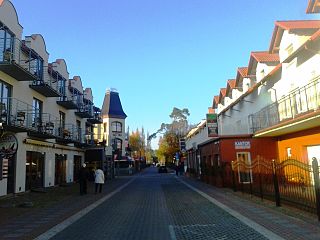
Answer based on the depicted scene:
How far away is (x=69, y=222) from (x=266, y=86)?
17278mm

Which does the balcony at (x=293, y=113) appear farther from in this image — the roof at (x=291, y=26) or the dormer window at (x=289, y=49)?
the roof at (x=291, y=26)

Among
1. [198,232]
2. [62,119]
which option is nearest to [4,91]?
[62,119]

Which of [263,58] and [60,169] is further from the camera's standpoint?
[60,169]

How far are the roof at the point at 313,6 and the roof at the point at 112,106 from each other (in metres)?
49.0

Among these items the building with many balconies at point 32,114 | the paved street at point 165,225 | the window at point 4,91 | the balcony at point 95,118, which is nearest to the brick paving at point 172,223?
the paved street at point 165,225

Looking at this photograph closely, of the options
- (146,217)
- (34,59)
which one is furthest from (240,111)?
(146,217)

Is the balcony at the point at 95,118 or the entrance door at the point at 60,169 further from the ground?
the balcony at the point at 95,118

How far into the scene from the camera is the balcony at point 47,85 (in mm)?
23703

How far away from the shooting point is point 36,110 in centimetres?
2488

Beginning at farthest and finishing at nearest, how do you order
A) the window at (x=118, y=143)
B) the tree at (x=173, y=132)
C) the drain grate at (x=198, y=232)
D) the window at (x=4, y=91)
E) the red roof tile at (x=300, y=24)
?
the tree at (x=173, y=132), the window at (x=118, y=143), the window at (x=4, y=91), the red roof tile at (x=300, y=24), the drain grate at (x=198, y=232)

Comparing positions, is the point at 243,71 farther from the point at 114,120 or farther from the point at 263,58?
the point at 114,120

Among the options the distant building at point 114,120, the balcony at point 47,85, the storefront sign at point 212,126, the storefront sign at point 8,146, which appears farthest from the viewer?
the distant building at point 114,120

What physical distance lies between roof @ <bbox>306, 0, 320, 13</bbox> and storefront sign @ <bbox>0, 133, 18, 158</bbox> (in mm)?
14739

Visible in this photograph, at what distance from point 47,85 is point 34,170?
5.58m
